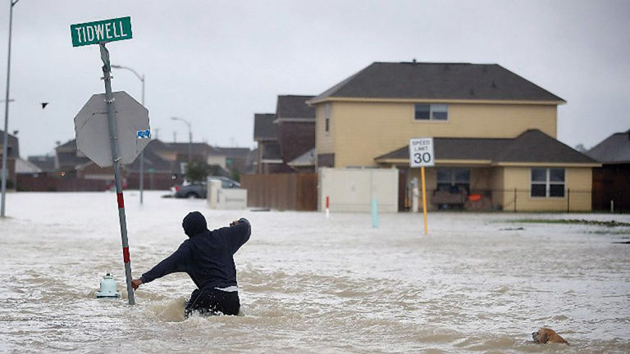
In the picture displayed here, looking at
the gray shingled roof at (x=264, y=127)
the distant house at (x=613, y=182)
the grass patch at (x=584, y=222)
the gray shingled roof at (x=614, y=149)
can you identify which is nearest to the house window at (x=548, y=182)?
the distant house at (x=613, y=182)

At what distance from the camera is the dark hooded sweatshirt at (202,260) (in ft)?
40.1

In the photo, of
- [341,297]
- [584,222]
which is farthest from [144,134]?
[584,222]

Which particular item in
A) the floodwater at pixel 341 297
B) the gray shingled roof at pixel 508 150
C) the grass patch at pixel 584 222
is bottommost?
the floodwater at pixel 341 297

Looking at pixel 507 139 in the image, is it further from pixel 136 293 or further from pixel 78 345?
pixel 78 345

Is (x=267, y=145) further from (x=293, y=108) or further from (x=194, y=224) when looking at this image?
(x=194, y=224)

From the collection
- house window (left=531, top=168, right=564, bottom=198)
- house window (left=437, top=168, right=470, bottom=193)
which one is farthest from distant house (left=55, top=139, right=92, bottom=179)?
house window (left=531, top=168, right=564, bottom=198)

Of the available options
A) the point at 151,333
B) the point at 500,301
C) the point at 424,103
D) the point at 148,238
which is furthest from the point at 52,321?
the point at 424,103

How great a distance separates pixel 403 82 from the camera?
185ft

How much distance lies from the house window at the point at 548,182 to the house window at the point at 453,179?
11.1 feet

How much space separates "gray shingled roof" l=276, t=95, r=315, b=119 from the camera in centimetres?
7350

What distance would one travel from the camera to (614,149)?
2377 inches

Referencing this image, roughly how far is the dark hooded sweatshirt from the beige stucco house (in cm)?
3963

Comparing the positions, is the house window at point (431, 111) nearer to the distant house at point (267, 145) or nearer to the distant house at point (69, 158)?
the distant house at point (267, 145)

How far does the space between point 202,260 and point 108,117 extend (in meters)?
2.44
